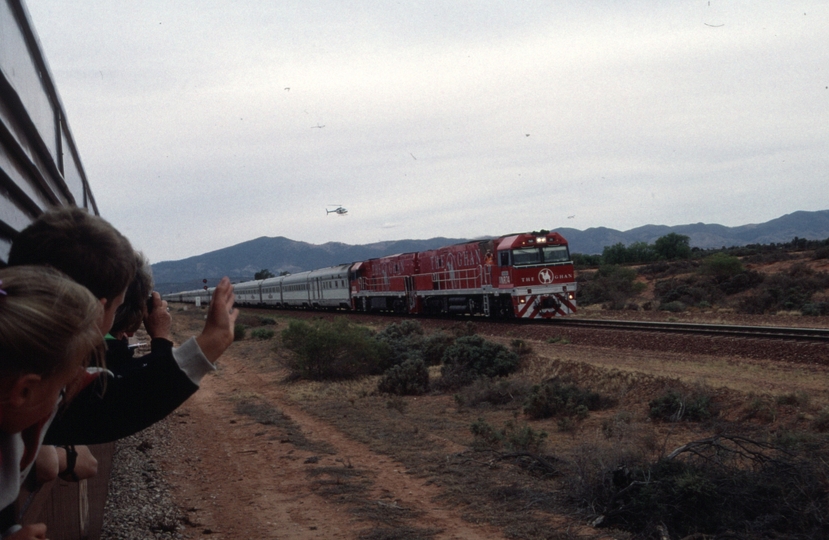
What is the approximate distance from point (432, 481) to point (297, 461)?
79.8 inches

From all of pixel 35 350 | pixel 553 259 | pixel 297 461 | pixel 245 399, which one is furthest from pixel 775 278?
pixel 35 350

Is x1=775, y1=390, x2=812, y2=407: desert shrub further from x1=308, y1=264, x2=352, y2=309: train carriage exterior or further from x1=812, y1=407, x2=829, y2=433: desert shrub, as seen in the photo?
x1=308, y1=264, x2=352, y2=309: train carriage exterior

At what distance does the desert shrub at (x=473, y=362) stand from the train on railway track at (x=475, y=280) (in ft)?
28.2

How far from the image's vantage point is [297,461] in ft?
30.7

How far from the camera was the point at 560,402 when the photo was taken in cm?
1196

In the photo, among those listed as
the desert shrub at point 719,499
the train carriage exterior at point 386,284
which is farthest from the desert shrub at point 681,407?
the train carriage exterior at point 386,284

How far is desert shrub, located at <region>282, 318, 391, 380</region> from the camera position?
17.7 metres

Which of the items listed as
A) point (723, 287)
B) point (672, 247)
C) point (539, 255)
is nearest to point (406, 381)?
point (539, 255)

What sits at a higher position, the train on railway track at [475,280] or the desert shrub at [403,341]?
the train on railway track at [475,280]

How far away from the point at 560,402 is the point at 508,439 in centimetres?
241

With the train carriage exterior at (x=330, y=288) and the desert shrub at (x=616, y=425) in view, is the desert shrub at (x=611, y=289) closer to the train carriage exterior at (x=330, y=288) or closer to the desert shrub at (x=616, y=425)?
the train carriage exterior at (x=330, y=288)

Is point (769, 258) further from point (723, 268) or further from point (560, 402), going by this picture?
point (560, 402)

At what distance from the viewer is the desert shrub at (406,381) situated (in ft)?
50.4

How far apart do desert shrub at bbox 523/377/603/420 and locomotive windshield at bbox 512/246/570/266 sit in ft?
41.6
